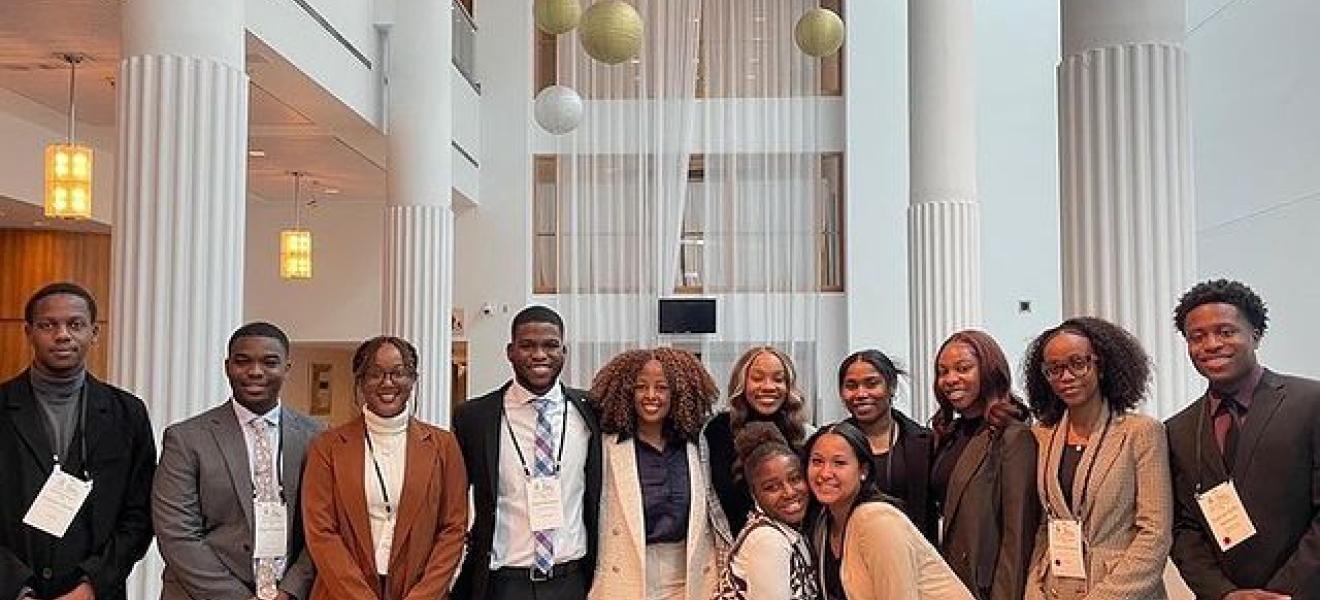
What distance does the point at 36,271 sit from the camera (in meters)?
11.0

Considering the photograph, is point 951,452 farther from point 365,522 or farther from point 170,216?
point 170,216

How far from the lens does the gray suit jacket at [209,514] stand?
142 inches

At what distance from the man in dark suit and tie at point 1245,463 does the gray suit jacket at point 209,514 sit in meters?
2.44

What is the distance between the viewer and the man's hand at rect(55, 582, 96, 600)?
3.54 meters

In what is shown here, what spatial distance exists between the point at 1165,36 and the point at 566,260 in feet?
33.1

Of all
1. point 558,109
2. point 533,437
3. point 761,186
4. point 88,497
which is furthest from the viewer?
point 761,186

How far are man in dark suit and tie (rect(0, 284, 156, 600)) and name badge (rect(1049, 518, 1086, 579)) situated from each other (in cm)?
253

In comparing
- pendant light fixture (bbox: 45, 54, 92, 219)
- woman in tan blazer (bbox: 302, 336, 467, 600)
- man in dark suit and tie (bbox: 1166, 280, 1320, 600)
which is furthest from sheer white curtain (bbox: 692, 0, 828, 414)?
man in dark suit and tie (bbox: 1166, 280, 1320, 600)

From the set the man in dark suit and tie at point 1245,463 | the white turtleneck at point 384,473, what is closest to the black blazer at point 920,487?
the man in dark suit and tie at point 1245,463

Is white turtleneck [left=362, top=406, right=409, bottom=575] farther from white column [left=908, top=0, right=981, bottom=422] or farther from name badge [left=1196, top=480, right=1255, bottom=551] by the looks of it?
white column [left=908, top=0, right=981, bottom=422]

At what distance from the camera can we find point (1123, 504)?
3295 millimetres

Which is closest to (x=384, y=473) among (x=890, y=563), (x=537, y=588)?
(x=537, y=588)

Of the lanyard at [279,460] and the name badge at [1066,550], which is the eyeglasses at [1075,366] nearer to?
the name badge at [1066,550]

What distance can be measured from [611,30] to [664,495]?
3641 millimetres
